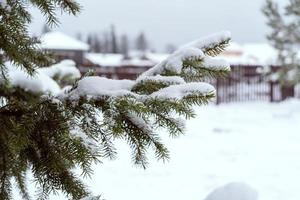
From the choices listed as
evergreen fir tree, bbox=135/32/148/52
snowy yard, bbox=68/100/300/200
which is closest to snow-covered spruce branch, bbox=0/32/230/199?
snowy yard, bbox=68/100/300/200

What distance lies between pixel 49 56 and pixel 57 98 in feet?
2.70

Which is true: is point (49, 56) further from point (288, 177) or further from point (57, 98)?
point (288, 177)

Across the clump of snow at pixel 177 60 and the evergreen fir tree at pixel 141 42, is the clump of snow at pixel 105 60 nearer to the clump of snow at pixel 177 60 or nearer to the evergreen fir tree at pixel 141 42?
the clump of snow at pixel 177 60

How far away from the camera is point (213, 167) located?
556 cm

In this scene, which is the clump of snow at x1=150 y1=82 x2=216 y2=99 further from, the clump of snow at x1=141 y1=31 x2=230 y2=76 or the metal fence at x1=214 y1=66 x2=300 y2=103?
the metal fence at x1=214 y1=66 x2=300 y2=103

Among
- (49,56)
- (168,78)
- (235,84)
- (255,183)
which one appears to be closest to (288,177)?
(255,183)

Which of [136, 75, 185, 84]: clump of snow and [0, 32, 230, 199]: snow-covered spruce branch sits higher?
[136, 75, 185, 84]: clump of snow

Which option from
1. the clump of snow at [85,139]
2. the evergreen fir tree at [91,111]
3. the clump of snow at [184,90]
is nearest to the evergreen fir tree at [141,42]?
the evergreen fir tree at [91,111]

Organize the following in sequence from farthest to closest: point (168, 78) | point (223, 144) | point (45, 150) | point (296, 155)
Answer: point (223, 144), point (296, 155), point (45, 150), point (168, 78)

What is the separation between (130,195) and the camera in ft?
13.4

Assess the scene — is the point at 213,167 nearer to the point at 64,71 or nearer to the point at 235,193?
the point at 64,71

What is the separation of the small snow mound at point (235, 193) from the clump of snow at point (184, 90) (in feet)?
3.59

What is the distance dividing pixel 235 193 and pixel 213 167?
3317mm

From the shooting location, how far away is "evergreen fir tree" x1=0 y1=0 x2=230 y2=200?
138 cm
